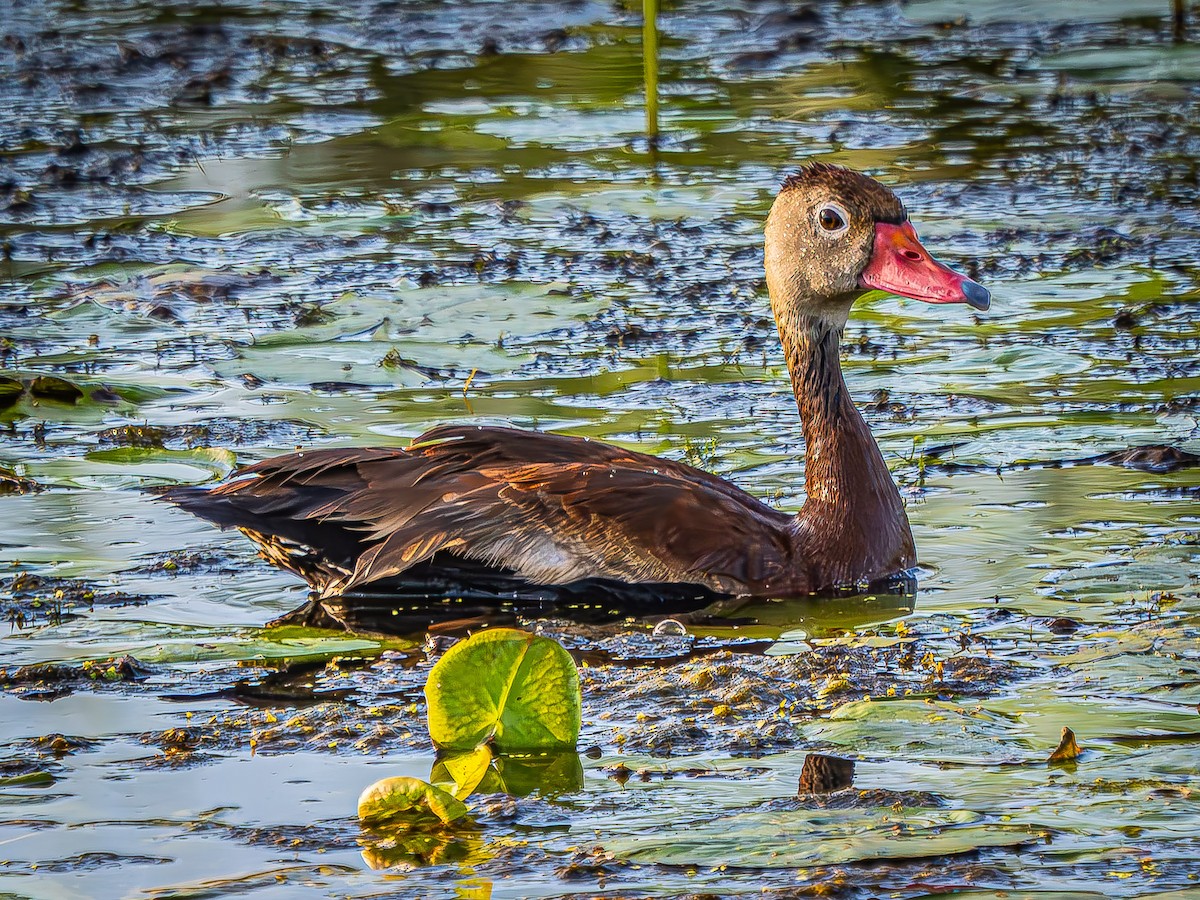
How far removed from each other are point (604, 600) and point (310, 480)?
1.12 metres

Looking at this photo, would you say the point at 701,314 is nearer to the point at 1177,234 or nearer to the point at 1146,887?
the point at 1177,234

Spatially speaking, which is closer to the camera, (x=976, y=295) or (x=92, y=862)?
(x=92, y=862)

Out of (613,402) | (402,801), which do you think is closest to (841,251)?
(613,402)

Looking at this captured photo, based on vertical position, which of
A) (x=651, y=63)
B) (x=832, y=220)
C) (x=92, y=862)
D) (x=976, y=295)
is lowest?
(x=92, y=862)

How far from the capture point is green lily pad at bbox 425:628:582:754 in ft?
17.5

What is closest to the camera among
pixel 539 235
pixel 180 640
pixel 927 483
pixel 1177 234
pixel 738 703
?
pixel 738 703

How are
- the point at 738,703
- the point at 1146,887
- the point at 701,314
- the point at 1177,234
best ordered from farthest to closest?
the point at 1177,234, the point at 701,314, the point at 738,703, the point at 1146,887

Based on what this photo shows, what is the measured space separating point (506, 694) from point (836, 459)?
2273 millimetres

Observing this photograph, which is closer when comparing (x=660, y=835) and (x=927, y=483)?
(x=660, y=835)

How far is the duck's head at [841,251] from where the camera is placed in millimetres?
7457

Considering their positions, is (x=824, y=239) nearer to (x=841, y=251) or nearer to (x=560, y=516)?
(x=841, y=251)

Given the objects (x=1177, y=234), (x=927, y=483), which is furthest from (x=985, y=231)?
(x=927, y=483)

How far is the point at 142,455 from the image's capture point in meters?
8.14

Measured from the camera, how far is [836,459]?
7.28 m
